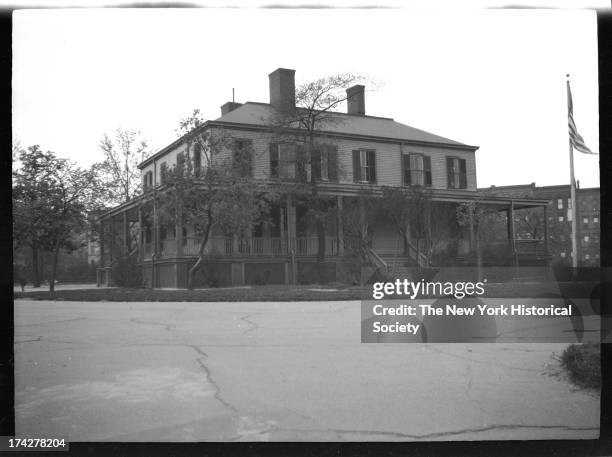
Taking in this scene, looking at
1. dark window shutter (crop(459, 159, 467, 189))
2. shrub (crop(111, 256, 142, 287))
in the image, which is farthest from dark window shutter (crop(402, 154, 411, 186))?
shrub (crop(111, 256, 142, 287))

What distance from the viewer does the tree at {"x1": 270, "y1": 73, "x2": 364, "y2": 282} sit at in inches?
216

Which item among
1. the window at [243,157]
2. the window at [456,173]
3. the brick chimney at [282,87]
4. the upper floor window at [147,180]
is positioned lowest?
the window at [456,173]

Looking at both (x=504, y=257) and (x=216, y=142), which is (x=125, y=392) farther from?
(x=216, y=142)

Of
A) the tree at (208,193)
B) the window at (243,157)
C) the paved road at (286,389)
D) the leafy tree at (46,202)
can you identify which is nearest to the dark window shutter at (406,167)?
the paved road at (286,389)

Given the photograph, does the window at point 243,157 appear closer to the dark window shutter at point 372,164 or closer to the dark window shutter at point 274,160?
the dark window shutter at point 274,160

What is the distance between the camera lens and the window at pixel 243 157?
811cm

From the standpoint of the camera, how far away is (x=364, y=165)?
5520 mm

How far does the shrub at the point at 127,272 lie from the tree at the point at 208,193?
1.20 m

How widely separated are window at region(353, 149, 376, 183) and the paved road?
1.65 meters

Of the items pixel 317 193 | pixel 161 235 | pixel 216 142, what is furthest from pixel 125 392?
pixel 161 235

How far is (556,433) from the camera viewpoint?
113 inches

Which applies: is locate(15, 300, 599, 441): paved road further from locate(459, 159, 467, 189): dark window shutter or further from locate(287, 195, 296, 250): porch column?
locate(287, 195, 296, 250): porch column

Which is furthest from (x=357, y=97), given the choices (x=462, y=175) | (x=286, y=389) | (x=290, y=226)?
(x=290, y=226)

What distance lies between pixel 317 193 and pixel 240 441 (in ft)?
11.9
